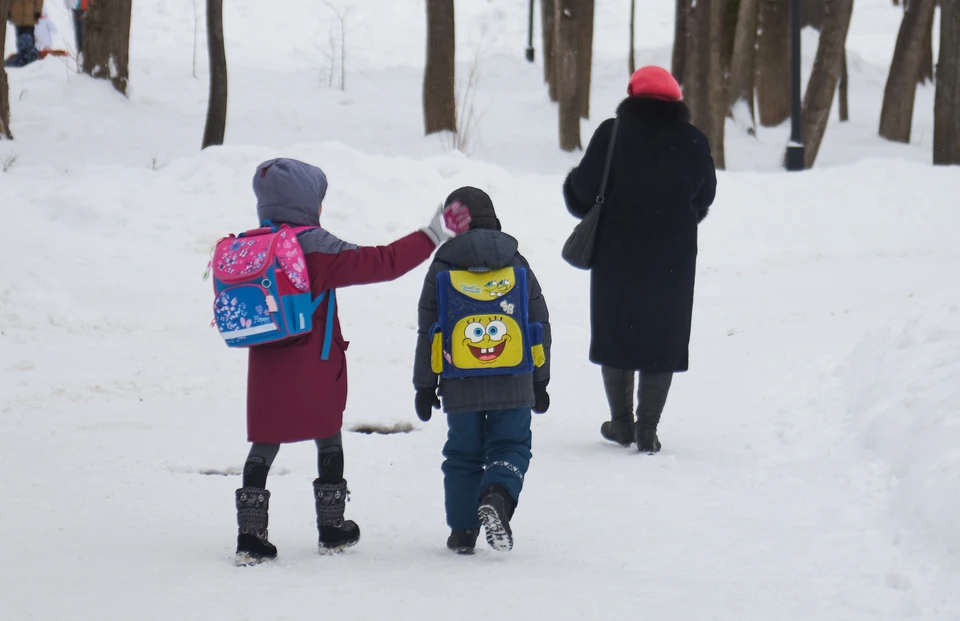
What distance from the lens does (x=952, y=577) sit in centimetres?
392

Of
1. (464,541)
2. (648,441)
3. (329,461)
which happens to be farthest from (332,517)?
(648,441)

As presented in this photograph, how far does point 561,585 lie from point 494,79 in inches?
982

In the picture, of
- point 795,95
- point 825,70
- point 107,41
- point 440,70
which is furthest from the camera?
point 107,41

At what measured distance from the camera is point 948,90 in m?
17.4

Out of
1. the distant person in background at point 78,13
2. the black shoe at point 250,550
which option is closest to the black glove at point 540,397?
the black shoe at point 250,550

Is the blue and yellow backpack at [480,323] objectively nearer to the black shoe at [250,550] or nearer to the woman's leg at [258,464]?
the woman's leg at [258,464]

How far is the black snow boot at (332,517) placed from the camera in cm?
→ 447

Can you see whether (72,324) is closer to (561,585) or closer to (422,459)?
(422,459)

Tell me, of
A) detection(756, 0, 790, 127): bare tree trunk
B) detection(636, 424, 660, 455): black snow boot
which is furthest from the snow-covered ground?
detection(756, 0, 790, 127): bare tree trunk

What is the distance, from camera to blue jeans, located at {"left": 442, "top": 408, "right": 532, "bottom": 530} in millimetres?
4586

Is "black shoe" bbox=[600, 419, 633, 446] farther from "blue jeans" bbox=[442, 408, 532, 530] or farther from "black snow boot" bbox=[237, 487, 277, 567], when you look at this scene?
"black snow boot" bbox=[237, 487, 277, 567]

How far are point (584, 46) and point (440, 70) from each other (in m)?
3.65

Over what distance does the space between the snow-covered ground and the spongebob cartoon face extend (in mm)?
730

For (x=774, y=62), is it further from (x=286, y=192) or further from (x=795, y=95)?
(x=286, y=192)
